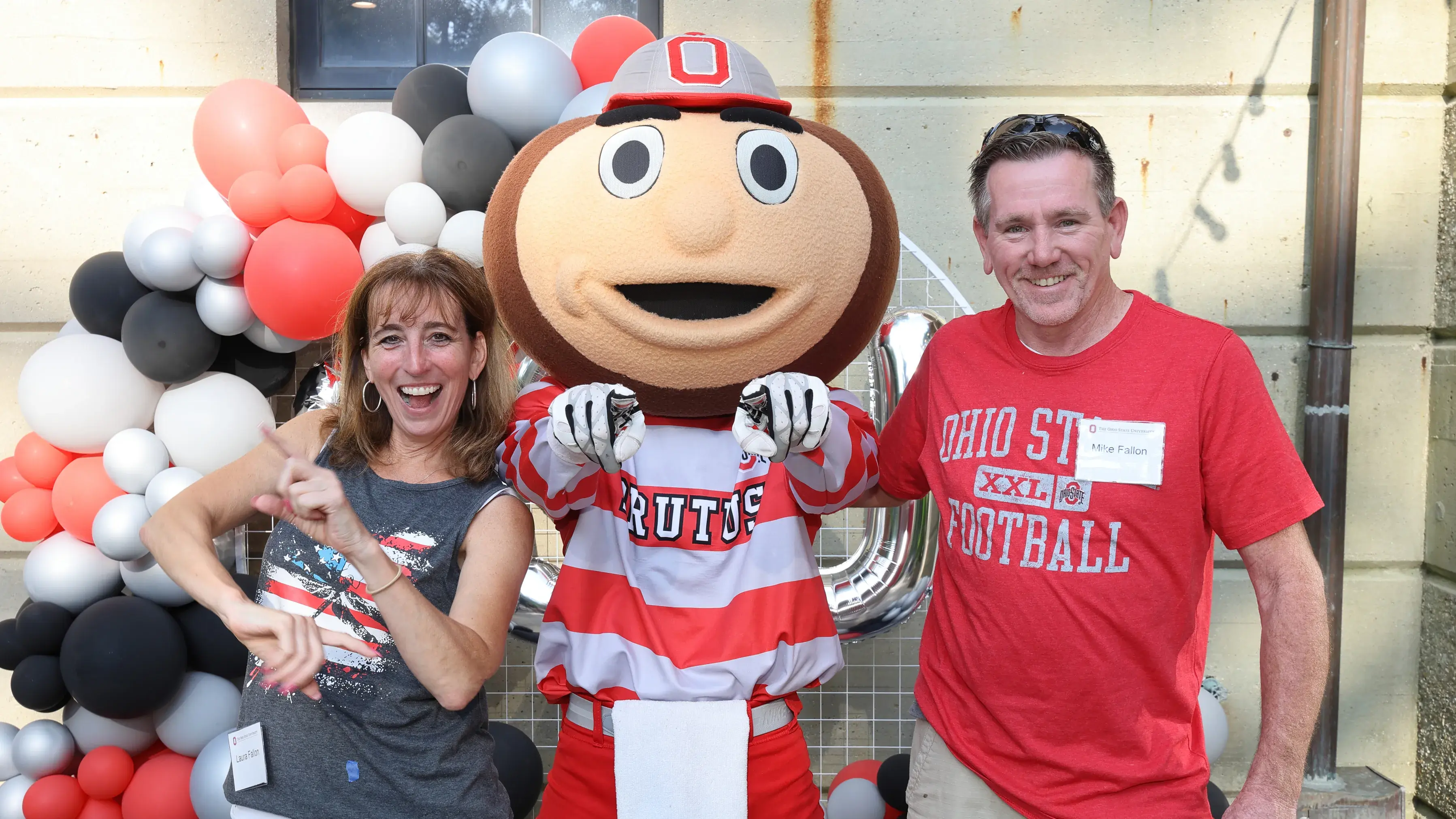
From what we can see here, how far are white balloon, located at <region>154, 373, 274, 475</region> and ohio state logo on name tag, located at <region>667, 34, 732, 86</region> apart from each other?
1.65 m

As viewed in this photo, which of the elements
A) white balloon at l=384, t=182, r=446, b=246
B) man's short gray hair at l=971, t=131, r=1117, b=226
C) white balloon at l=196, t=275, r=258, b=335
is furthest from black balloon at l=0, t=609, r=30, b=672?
man's short gray hair at l=971, t=131, r=1117, b=226

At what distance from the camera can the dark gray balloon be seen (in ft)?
9.36

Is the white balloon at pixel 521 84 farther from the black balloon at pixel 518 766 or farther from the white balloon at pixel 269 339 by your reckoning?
the black balloon at pixel 518 766

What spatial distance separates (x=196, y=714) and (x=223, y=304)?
114cm

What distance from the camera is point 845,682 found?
11.4 ft

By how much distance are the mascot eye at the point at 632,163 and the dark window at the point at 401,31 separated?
1919 mm

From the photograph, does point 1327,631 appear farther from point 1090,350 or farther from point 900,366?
point 900,366

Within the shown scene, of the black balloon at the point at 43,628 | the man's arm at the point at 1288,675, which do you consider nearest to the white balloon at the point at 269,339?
the black balloon at the point at 43,628

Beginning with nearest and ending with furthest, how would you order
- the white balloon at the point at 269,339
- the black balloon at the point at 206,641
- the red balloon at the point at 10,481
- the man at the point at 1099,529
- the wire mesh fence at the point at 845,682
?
1. the man at the point at 1099,529
2. the black balloon at the point at 206,641
3. the white balloon at the point at 269,339
4. the red balloon at the point at 10,481
5. the wire mesh fence at the point at 845,682

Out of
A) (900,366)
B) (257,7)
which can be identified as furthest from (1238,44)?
(257,7)

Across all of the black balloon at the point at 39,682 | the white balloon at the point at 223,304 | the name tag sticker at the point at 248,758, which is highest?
the white balloon at the point at 223,304

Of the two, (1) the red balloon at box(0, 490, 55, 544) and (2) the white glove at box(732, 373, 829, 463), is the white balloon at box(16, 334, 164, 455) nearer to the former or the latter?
(1) the red balloon at box(0, 490, 55, 544)

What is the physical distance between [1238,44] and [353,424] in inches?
128

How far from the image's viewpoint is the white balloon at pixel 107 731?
276 centimetres
